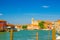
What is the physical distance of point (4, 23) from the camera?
2241 cm

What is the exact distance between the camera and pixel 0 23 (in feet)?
72.1

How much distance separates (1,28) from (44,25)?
1350cm

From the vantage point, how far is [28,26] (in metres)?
37.8

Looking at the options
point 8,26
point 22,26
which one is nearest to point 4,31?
point 8,26

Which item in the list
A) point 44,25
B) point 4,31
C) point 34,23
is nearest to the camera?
point 4,31

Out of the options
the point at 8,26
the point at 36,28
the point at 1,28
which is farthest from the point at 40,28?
the point at 1,28

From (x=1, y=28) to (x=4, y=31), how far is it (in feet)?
7.02

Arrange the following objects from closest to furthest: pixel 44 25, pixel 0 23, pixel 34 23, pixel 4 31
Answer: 1. pixel 0 23
2. pixel 4 31
3. pixel 44 25
4. pixel 34 23

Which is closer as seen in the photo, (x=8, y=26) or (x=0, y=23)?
(x=0, y=23)

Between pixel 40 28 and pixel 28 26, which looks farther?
pixel 28 26

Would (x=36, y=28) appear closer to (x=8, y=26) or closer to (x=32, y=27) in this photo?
(x=32, y=27)

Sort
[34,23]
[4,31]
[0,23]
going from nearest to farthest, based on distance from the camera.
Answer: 1. [0,23]
2. [4,31]
3. [34,23]

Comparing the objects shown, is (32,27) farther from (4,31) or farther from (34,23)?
(4,31)

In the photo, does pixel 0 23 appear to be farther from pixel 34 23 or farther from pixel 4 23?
pixel 34 23
